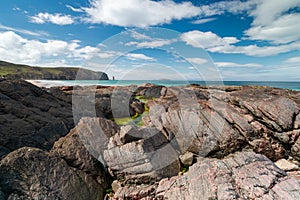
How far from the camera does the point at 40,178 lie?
26.3 ft

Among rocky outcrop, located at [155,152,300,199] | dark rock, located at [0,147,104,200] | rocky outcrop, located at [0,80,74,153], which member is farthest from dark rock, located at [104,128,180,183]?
rocky outcrop, located at [0,80,74,153]

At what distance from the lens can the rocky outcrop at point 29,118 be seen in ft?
39.2

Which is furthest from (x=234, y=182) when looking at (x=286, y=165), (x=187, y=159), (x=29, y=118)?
(x=29, y=118)

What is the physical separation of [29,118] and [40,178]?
7.30 metres

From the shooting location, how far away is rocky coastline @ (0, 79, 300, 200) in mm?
7422

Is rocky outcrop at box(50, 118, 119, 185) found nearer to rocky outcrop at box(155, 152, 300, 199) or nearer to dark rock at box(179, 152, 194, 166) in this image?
rocky outcrop at box(155, 152, 300, 199)

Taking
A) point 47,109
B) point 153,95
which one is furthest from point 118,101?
point 153,95

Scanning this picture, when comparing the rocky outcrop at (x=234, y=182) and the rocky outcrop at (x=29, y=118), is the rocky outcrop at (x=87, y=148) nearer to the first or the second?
the rocky outcrop at (x=29, y=118)

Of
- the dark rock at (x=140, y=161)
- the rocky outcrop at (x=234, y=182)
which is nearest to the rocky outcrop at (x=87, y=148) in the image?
the dark rock at (x=140, y=161)

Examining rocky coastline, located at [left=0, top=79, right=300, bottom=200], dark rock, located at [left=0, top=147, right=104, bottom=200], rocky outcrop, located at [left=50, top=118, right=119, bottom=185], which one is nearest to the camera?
rocky coastline, located at [left=0, top=79, right=300, bottom=200]

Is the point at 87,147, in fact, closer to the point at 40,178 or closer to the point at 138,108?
the point at 40,178

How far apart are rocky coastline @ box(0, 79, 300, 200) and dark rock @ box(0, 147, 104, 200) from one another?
0.03m

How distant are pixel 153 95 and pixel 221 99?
91.6 ft

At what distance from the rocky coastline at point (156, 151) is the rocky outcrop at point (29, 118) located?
0.06 m
